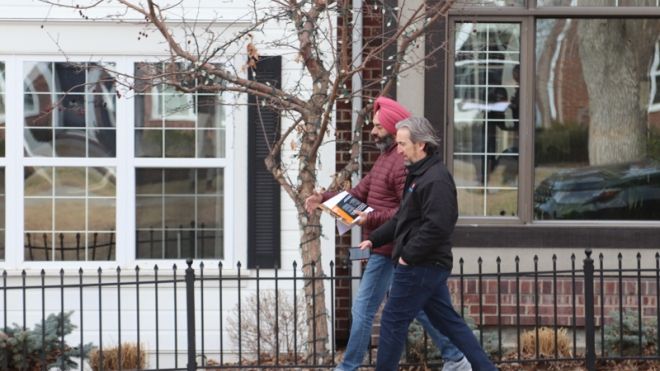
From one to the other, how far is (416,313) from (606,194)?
3287 millimetres

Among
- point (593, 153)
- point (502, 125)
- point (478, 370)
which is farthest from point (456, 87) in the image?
point (478, 370)

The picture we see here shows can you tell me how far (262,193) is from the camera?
11.0m

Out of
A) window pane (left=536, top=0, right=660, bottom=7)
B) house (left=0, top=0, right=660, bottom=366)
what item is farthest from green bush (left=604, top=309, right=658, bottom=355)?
window pane (left=536, top=0, right=660, bottom=7)

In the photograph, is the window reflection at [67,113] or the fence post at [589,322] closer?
the fence post at [589,322]

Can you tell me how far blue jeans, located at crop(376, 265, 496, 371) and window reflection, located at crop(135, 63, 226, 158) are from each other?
3347 millimetres

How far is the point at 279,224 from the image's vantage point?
435 inches

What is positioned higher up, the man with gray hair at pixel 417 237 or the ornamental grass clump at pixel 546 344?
the man with gray hair at pixel 417 237

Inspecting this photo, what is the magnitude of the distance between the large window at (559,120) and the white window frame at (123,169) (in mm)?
1791

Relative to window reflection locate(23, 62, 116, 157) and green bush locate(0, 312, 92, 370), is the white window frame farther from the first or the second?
green bush locate(0, 312, 92, 370)

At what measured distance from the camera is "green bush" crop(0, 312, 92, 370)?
9.39 meters

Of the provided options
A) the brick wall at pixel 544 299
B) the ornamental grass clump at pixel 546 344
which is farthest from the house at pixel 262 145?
the ornamental grass clump at pixel 546 344

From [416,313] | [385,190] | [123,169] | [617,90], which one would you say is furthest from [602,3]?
[123,169]

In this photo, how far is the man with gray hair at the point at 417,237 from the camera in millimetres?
7863

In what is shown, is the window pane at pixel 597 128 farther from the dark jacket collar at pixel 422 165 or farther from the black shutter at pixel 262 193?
the dark jacket collar at pixel 422 165
